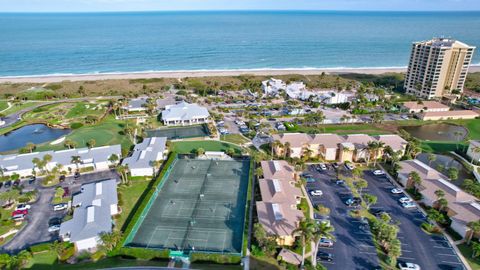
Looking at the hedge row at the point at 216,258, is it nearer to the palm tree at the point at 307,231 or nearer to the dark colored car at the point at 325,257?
the palm tree at the point at 307,231

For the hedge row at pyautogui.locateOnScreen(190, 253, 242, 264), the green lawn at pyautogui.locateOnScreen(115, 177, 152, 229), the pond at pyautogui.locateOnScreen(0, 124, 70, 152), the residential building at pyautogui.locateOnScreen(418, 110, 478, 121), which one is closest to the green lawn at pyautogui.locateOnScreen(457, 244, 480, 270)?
the hedge row at pyautogui.locateOnScreen(190, 253, 242, 264)

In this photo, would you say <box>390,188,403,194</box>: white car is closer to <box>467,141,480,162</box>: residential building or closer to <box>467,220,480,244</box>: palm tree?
<box>467,220,480,244</box>: palm tree

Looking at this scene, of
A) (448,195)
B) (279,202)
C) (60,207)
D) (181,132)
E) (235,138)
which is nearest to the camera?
(279,202)

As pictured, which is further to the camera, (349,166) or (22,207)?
(349,166)

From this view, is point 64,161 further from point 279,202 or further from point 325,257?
point 325,257

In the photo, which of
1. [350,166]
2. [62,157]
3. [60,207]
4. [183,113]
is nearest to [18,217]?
[60,207]

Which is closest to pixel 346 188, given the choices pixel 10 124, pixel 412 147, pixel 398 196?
pixel 398 196
